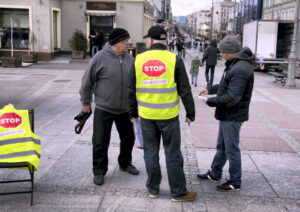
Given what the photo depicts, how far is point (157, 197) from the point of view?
179 inches

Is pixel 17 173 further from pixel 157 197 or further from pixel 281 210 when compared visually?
pixel 281 210

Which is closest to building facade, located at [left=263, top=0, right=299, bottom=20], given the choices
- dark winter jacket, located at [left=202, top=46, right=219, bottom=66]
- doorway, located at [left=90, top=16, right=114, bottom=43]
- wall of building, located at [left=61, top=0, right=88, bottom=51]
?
doorway, located at [left=90, top=16, right=114, bottom=43]

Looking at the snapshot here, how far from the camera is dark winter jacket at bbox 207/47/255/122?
4355 millimetres

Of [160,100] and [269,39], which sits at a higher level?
[269,39]

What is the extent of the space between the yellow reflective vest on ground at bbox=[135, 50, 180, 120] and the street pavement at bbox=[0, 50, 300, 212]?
3.34 feet

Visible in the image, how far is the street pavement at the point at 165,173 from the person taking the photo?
436cm

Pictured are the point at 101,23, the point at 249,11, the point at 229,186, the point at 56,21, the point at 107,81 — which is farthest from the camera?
the point at 249,11

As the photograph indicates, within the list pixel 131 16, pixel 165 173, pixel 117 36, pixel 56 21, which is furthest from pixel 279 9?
pixel 117 36

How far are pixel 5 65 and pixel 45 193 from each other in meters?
16.0

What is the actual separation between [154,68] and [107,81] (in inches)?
34.6

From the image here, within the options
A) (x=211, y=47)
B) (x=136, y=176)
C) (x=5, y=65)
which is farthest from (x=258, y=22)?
(x=136, y=176)

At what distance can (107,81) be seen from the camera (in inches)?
190

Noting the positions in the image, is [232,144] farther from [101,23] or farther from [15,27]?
[101,23]

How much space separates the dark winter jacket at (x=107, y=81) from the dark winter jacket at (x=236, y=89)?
1.08 m
